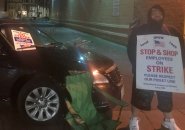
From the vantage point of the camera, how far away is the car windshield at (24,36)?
648cm

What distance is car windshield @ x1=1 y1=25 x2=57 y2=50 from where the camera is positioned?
6480mm

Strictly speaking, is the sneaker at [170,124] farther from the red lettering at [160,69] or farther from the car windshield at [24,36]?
the car windshield at [24,36]

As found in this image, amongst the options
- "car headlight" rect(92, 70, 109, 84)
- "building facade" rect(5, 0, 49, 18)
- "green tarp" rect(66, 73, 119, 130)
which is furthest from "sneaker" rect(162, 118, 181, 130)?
"building facade" rect(5, 0, 49, 18)

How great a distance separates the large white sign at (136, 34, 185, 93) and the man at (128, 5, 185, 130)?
11cm

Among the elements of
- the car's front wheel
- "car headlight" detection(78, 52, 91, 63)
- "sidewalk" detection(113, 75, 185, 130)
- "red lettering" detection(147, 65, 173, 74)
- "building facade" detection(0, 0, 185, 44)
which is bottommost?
"sidewalk" detection(113, 75, 185, 130)

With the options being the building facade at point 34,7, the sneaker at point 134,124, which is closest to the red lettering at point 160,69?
the sneaker at point 134,124

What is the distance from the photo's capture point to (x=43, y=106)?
610 centimetres

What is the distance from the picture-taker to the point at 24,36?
6734mm

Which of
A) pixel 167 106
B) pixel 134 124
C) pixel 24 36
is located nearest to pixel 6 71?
pixel 24 36

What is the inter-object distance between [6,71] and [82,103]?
82.6 inches

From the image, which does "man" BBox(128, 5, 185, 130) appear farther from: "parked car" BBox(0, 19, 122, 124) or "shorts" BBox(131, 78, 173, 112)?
"parked car" BBox(0, 19, 122, 124)

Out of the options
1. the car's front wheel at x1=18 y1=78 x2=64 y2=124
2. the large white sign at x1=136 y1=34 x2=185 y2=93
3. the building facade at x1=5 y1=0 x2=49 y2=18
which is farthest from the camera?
the building facade at x1=5 y1=0 x2=49 y2=18

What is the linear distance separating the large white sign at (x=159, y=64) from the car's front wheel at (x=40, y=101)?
1273 mm

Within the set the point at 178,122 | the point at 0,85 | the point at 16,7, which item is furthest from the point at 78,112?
the point at 16,7
